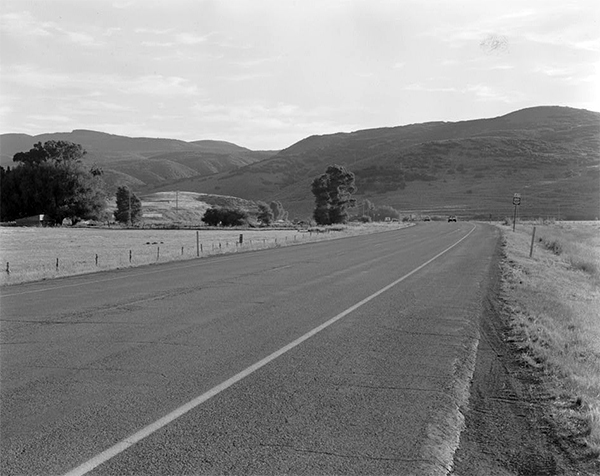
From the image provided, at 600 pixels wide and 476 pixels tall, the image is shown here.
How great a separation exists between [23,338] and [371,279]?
10.9 metres

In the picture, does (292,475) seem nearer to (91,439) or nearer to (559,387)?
(91,439)

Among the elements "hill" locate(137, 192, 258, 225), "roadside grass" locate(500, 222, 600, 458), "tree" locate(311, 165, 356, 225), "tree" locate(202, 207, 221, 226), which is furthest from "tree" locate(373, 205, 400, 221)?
"roadside grass" locate(500, 222, 600, 458)

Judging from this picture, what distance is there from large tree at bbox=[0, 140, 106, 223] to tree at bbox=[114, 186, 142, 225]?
9.02 m

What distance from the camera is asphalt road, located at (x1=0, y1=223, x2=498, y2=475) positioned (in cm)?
493

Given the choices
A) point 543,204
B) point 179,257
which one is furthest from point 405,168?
point 179,257

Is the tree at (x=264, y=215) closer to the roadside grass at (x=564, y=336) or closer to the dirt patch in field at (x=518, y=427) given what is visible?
the roadside grass at (x=564, y=336)

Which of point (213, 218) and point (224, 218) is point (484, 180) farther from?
point (213, 218)

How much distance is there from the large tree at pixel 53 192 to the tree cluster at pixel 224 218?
52.9 ft

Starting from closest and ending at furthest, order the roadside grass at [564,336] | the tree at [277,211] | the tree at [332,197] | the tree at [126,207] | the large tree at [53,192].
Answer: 1. the roadside grass at [564,336]
2. the large tree at [53,192]
3. the tree at [332,197]
4. the tree at [126,207]
5. the tree at [277,211]

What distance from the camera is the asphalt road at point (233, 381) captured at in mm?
4930

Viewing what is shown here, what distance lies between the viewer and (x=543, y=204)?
4985 inches

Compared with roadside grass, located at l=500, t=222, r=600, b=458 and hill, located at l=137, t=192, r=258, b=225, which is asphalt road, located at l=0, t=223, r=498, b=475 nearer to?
roadside grass, located at l=500, t=222, r=600, b=458

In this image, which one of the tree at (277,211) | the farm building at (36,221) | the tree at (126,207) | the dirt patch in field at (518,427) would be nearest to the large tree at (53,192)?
the farm building at (36,221)

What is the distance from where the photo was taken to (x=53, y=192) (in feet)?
272
